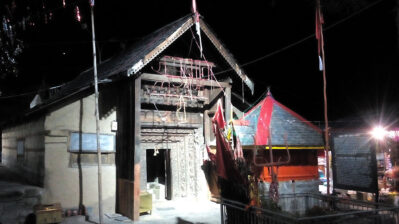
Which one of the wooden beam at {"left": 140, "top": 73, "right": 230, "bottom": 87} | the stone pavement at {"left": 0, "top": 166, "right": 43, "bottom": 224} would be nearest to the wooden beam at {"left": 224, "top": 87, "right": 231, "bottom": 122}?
the wooden beam at {"left": 140, "top": 73, "right": 230, "bottom": 87}

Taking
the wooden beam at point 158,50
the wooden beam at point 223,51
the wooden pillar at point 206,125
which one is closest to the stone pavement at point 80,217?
the wooden pillar at point 206,125

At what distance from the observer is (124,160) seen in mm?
12352

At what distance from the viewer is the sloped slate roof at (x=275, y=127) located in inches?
560

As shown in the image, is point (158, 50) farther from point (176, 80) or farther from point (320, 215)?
point (320, 215)

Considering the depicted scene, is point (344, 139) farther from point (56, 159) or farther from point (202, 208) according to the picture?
point (56, 159)

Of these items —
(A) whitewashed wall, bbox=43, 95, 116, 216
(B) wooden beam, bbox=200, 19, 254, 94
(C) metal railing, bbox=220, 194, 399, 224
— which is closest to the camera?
(C) metal railing, bbox=220, 194, 399, 224

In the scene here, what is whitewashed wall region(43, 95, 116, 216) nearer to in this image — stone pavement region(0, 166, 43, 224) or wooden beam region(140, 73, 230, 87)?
stone pavement region(0, 166, 43, 224)

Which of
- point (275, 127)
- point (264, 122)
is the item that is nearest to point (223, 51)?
point (264, 122)

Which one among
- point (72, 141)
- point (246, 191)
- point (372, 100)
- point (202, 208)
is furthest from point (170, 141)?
point (372, 100)

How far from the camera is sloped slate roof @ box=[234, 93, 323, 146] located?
560 inches

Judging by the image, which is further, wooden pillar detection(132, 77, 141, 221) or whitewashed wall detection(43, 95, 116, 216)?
whitewashed wall detection(43, 95, 116, 216)

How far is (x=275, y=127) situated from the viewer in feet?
48.4

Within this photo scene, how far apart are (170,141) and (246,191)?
815 cm

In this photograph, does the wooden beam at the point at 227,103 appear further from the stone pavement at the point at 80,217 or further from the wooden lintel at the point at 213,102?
the stone pavement at the point at 80,217
